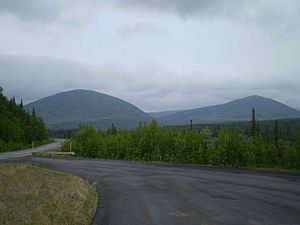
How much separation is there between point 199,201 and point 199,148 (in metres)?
17.9

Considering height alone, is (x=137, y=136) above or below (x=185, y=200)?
above

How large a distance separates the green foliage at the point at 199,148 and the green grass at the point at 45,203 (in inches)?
573

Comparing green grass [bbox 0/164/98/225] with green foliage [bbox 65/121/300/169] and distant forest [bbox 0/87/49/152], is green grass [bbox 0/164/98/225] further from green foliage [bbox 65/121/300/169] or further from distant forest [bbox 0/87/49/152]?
distant forest [bbox 0/87/49/152]

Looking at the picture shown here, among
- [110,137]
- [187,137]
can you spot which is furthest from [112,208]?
[110,137]

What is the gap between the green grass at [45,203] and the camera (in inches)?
323

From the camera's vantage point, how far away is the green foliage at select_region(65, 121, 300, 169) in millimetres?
25500

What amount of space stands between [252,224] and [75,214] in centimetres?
396

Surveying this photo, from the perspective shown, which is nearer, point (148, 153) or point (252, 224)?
point (252, 224)

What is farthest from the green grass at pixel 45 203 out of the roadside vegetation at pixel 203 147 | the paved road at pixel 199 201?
the roadside vegetation at pixel 203 147

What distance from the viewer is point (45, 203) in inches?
394

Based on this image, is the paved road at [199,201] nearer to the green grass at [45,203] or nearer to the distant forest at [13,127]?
the green grass at [45,203]

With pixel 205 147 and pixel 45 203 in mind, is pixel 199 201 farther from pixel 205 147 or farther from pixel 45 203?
pixel 205 147

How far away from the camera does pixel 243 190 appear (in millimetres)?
13312

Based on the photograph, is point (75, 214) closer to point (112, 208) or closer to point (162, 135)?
point (112, 208)
